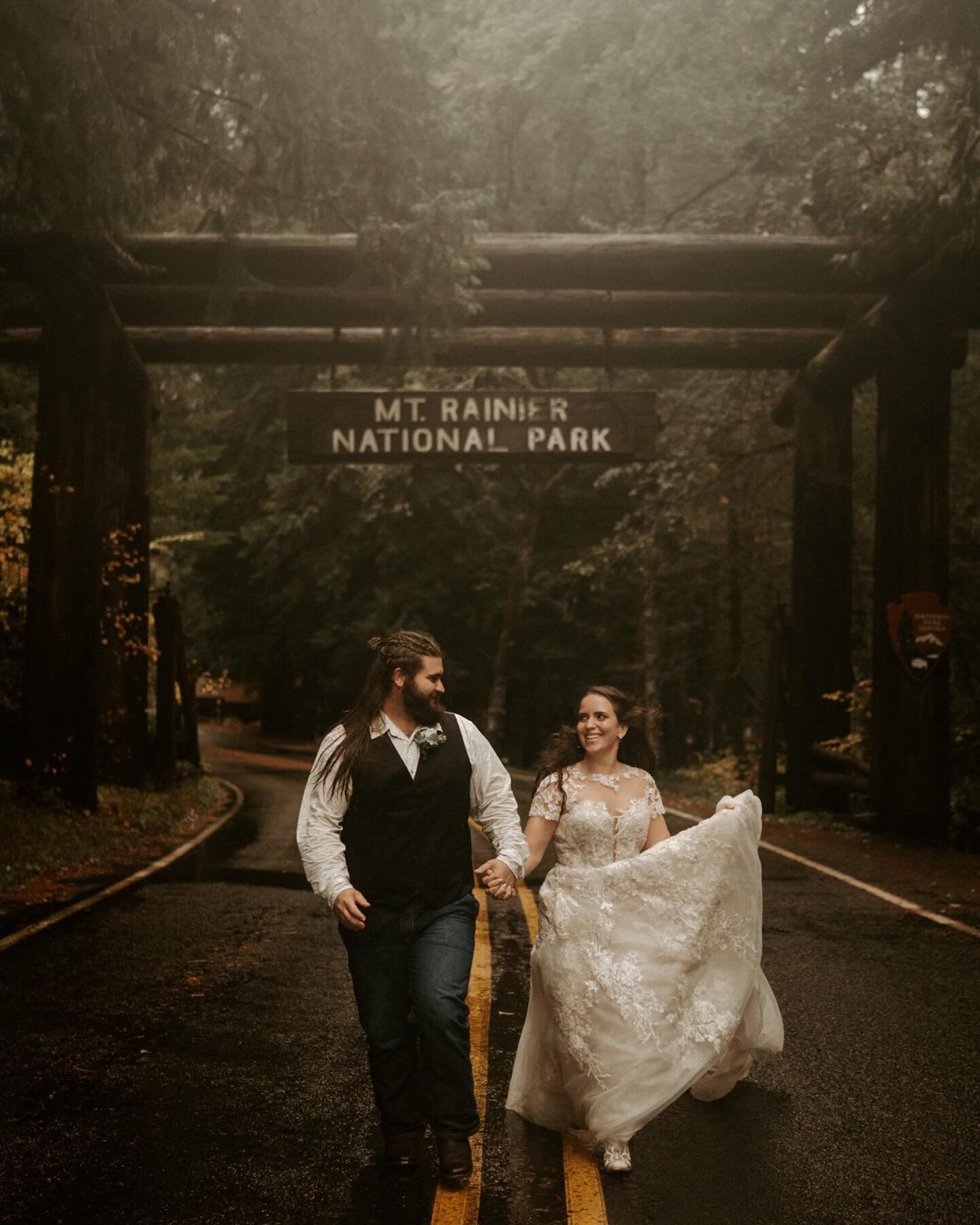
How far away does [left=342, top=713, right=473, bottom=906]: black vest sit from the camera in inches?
196

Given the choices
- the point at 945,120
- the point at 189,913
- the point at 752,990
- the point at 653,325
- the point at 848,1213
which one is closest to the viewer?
the point at 848,1213

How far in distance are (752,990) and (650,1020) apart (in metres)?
0.67

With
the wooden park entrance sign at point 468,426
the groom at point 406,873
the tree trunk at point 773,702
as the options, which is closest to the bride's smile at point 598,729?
the groom at point 406,873

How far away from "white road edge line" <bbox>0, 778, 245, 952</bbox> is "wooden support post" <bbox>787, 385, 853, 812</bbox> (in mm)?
8247

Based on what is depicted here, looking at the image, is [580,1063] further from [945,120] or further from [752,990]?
[945,120]

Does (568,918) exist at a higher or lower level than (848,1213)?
higher

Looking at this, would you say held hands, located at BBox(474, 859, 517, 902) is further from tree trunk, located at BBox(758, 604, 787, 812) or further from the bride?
tree trunk, located at BBox(758, 604, 787, 812)

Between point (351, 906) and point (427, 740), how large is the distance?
24.9 inches

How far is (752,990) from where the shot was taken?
222 inches

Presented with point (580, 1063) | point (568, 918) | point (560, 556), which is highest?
point (560, 556)

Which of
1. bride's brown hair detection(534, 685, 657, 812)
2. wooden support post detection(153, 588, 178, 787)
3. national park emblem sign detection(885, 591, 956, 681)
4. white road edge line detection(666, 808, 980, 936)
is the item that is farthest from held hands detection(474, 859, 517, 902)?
wooden support post detection(153, 588, 178, 787)

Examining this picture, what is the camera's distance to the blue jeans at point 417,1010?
484cm

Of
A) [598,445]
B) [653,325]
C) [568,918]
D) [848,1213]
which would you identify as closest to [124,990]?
[568,918]

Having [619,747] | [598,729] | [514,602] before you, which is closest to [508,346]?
[619,747]
